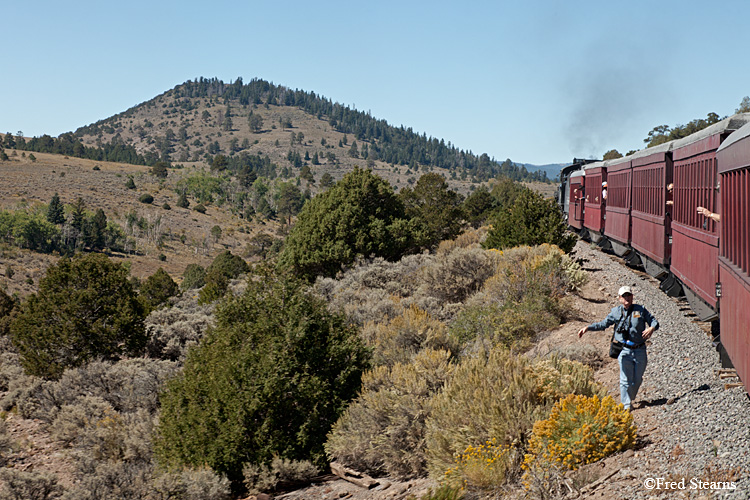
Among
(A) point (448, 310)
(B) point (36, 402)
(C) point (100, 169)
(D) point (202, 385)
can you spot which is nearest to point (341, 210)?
(A) point (448, 310)

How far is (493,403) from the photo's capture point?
680 cm

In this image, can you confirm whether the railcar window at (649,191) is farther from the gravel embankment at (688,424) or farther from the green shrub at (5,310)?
the green shrub at (5,310)

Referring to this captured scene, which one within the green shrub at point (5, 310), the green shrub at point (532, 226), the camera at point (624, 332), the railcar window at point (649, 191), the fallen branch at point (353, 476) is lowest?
the green shrub at point (5, 310)

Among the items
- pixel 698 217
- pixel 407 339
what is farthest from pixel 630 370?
pixel 407 339

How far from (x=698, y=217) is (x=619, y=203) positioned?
814 cm

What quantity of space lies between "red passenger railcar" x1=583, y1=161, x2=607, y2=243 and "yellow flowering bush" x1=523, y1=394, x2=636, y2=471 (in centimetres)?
1500

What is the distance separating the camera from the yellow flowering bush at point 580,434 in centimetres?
575

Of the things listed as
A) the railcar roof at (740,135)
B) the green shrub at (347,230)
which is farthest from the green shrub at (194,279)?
the railcar roof at (740,135)

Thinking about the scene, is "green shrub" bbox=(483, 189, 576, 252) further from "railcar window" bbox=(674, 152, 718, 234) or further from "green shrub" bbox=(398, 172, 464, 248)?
"railcar window" bbox=(674, 152, 718, 234)

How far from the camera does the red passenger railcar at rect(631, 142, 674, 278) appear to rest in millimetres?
11438

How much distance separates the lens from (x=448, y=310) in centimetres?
1666

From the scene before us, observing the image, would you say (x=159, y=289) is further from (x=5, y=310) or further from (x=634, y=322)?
(x=634, y=322)

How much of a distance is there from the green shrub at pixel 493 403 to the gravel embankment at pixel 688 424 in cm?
92

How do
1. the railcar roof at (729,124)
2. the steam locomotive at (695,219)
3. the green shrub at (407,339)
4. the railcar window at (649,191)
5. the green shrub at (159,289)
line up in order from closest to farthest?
the steam locomotive at (695,219), the railcar roof at (729,124), the railcar window at (649,191), the green shrub at (407,339), the green shrub at (159,289)
